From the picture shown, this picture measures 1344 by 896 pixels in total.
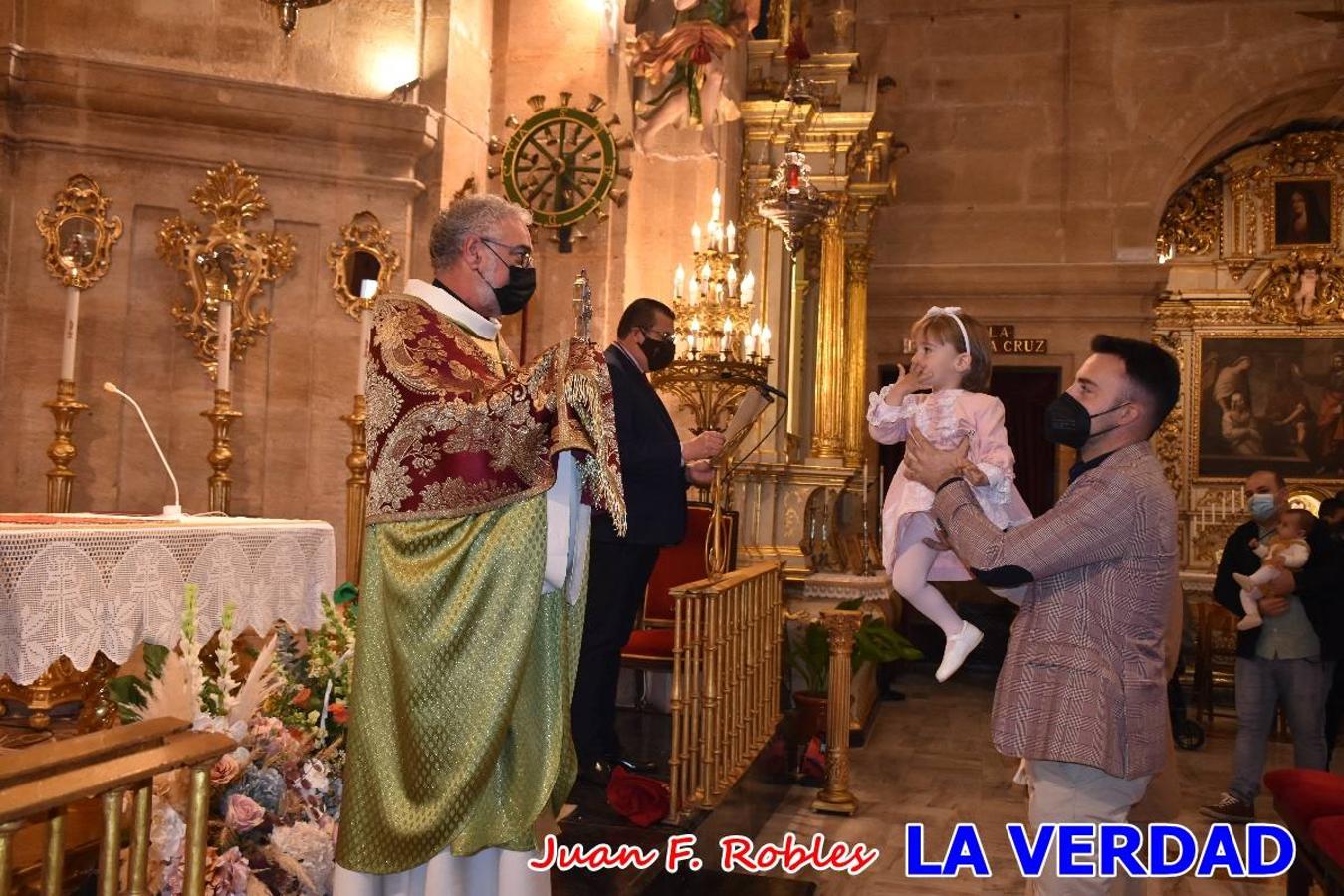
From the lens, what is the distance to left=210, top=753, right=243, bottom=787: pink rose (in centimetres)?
290

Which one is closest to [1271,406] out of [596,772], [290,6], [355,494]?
[355,494]

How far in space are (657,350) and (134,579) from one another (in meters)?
2.04

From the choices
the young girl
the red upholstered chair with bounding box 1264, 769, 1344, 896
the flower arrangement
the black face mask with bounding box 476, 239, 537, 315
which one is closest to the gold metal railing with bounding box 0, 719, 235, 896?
the flower arrangement

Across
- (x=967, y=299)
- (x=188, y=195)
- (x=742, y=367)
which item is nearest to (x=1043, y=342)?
(x=967, y=299)

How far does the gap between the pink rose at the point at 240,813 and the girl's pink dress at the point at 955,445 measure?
1675 mm

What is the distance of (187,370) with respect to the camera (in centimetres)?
639

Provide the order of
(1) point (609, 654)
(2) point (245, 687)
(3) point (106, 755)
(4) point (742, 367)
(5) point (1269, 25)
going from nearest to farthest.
→ 1. (3) point (106, 755)
2. (2) point (245, 687)
3. (1) point (609, 654)
4. (4) point (742, 367)
5. (5) point (1269, 25)

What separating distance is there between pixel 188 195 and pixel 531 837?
472 centimetres

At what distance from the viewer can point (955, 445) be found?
9.62 ft

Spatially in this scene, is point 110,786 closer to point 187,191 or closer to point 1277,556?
point 187,191

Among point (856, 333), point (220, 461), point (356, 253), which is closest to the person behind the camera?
point (220, 461)

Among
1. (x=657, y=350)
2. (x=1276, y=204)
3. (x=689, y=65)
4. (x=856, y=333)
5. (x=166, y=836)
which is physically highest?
(x=1276, y=204)

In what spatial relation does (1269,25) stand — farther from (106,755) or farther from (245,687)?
(106,755)

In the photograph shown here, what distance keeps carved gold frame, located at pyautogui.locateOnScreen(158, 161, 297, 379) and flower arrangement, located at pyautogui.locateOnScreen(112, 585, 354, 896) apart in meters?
3.29
